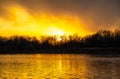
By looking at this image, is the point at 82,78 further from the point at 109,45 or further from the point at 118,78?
the point at 109,45

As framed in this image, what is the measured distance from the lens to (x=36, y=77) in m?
46.5

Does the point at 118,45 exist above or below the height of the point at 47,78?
above

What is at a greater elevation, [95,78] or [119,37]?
[119,37]

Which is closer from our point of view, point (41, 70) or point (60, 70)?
point (41, 70)

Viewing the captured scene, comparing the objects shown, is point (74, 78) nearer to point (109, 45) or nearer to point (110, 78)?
point (110, 78)

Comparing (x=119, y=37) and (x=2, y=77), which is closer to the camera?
(x=2, y=77)

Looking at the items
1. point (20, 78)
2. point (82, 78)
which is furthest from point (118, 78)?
point (20, 78)

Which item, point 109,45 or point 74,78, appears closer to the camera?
point 74,78

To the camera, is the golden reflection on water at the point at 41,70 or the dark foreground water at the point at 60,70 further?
the golden reflection on water at the point at 41,70

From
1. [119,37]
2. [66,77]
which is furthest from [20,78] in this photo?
[119,37]

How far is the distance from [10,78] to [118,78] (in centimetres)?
1382

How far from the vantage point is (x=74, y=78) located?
45.5 m

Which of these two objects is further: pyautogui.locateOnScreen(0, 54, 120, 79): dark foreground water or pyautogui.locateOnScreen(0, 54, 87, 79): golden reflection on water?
pyautogui.locateOnScreen(0, 54, 87, 79): golden reflection on water

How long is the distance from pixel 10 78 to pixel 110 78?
504 inches
